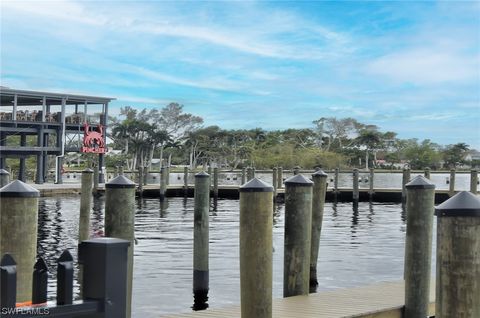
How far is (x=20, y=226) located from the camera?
6.22m

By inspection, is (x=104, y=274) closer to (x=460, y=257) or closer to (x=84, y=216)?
(x=460, y=257)

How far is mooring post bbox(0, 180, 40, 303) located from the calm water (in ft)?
14.7

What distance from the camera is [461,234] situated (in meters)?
5.07

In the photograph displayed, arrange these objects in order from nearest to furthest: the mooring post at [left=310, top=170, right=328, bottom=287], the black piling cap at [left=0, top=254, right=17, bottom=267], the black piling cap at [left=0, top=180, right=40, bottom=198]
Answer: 1. the black piling cap at [left=0, top=254, right=17, bottom=267]
2. the black piling cap at [left=0, top=180, right=40, bottom=198]
3. the mooring post at [left=310, top=170, right=328, bottom=287]

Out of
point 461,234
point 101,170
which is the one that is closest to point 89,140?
point 101,170

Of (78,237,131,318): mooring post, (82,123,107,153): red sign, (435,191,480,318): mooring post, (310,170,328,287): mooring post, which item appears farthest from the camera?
(82,123,107,153): red sign

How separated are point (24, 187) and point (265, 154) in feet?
334

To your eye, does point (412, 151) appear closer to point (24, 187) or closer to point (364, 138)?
point (364, 138)

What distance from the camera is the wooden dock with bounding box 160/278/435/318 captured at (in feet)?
26.5

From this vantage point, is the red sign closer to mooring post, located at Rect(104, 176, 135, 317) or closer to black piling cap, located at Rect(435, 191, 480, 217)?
mooring post, located at Rect(104, 176, 135, 317)

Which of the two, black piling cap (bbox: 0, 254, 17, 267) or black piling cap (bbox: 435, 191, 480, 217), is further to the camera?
black piling cap (bbox: 435, 191, 480, 217)

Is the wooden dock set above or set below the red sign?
below

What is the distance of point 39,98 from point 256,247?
4388 centimetres

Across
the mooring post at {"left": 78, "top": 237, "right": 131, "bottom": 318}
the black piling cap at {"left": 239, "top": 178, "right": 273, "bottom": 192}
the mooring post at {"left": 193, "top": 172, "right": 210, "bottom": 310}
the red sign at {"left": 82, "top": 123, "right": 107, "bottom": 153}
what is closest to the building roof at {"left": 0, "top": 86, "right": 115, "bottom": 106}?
the red sign at {"left": 82, "top": 123, "right": 107, "bottom": 153}
